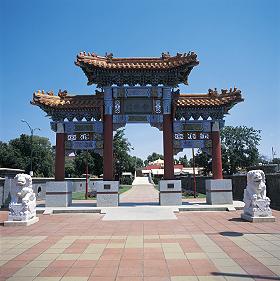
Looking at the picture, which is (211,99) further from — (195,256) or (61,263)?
(61,263)

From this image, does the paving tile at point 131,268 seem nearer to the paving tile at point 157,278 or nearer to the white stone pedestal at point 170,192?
the paving tile at point 157,278

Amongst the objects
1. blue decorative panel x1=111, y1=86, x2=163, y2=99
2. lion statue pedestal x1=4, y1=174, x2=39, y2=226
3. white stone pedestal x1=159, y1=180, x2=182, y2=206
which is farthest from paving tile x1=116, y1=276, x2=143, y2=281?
blue decorative panel x1=111, y1=86, x2=163, y2=99

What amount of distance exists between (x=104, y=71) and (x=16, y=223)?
8.75m

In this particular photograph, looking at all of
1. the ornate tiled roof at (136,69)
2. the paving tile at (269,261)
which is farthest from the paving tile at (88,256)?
the ornate tiled roof at (136,69)

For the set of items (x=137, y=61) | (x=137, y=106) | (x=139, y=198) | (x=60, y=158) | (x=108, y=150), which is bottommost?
(x=139, y=198)

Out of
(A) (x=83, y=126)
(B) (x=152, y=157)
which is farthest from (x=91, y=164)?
(B) (x=152, y=157)

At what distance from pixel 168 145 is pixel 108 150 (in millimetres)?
3201


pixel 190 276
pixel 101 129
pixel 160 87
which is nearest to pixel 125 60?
pixel 160 87

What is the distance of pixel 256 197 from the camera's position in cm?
1114

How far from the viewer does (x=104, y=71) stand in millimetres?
15844

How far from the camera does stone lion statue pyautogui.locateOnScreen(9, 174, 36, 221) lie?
36.3ft

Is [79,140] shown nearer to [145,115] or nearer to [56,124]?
[56,124]

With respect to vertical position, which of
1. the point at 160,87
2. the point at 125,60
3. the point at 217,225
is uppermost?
the point at 125,60

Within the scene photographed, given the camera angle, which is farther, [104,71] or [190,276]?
[104,71]
